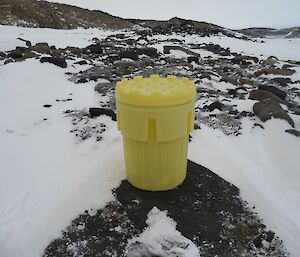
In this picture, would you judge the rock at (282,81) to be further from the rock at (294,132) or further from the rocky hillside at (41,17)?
the rocky hillside at (41,17)

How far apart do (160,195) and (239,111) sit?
7.38ft

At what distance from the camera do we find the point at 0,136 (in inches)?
125

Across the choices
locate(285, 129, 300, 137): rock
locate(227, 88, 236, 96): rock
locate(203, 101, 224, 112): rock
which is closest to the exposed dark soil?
locate(285, 129, 300, 137): rock

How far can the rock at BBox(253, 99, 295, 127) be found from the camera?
3.43m

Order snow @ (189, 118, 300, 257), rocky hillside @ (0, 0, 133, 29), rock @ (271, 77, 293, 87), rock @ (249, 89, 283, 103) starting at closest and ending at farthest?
snow @ (189, 118, 300, 257) → rock @ (249, 89, 283, 103) → rock @ (271, 77, 293, 87) → rocky hillside @ (0, 0, 133, 29)

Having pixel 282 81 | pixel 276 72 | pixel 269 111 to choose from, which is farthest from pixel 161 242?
pixel 276 72

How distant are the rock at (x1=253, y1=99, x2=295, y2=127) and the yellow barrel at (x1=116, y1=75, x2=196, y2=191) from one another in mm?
1894

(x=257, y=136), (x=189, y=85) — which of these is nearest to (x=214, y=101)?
(x=257, y=136)

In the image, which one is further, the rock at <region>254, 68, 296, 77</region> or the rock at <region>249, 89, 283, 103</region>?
the rock at <region>254, 68, 296, 77</region>

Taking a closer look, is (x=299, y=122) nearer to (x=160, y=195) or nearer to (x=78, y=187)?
(x=160, y=195)

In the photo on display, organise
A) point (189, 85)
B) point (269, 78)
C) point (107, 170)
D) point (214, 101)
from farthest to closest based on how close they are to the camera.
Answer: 1. point (269, 78)
2. point (214, 101)
3. point (107, 170)
4. point (189, 85)

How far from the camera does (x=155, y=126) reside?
1755mm

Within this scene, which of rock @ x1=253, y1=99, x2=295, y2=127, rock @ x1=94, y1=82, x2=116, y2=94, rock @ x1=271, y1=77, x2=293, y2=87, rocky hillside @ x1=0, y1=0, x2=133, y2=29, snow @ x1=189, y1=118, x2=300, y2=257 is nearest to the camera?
snow @ x1=189, y1=118, x2=300, y2=257

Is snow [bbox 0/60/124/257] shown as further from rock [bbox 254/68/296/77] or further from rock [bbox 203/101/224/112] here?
rock [bbox 254/68/296/77]
